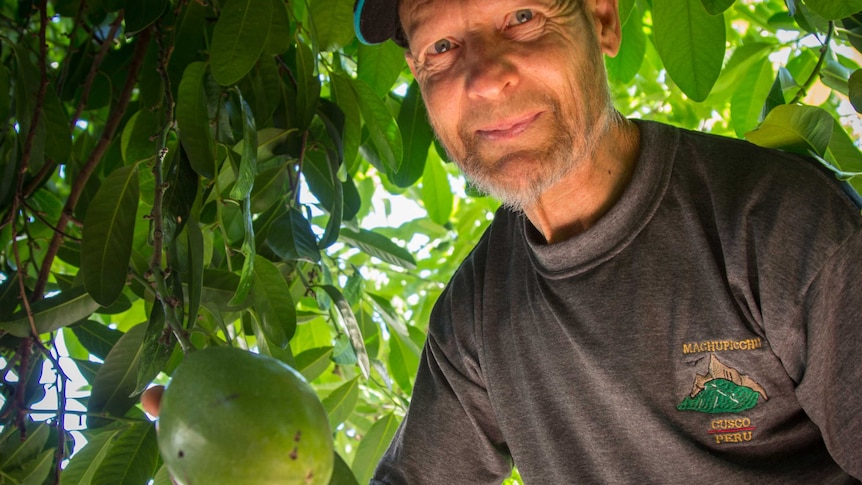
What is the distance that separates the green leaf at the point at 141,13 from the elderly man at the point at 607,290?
0.30 meters

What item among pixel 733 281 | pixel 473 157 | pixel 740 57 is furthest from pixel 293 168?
pixel 740 57

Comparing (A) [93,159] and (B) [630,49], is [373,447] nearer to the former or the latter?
(A) [93,159]

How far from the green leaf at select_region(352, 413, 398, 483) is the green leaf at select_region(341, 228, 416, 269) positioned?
0.31 metres

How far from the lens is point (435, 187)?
2.10 meters

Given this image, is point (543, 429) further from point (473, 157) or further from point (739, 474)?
point (473, 157)

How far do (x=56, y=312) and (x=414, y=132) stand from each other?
0.76m

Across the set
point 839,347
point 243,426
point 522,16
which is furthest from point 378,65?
point 243,426

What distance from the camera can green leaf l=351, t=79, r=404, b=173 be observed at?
4.76 ft

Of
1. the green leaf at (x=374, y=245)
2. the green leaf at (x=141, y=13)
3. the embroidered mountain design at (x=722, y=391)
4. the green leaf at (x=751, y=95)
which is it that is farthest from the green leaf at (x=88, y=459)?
the green leaf at (x=751, y=95)

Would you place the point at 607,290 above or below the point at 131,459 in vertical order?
above

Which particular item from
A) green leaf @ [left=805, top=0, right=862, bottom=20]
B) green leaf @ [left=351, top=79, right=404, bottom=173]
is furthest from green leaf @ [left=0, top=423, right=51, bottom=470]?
green leaf @ [left=805, top=0, right=862, bottom=20]

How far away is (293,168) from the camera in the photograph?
1.38 m

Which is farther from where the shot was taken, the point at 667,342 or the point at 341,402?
the point at 341,402

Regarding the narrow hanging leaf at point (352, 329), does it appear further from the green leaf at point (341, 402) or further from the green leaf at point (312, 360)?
the green leaf at point (341, 402)
